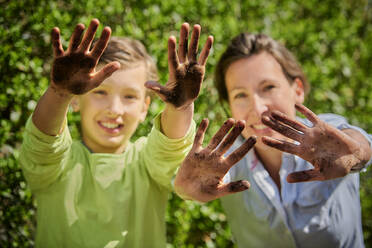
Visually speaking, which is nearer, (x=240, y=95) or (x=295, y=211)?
(x=295, y=211)

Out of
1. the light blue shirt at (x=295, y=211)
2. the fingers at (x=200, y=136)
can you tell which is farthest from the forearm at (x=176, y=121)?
the light blue shirt at (x=295, y=211)

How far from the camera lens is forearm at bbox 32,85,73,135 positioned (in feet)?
4.48

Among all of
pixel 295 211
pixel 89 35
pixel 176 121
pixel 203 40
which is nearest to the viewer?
pixel 89 35

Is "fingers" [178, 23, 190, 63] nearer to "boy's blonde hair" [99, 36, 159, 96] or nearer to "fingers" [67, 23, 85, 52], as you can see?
"fingers" [67, 23, 85, 52]

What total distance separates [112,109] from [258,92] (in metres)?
0.78

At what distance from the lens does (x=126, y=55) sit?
186 cm

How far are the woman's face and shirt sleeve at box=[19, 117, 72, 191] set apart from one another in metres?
0.92

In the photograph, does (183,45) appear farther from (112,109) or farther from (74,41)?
(112,109)

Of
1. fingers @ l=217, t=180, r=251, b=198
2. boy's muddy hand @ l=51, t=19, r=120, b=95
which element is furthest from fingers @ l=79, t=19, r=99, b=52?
fingers @ l=217, t=180, r=251, b=198

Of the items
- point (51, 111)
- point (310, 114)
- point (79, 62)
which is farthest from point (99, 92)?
point (310, 114)

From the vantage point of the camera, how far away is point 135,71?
185 centimetres

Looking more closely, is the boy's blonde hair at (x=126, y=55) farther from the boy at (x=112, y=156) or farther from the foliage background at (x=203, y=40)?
the foliage background at (x=203, y=40)

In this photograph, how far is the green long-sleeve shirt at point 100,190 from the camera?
160 centimetres

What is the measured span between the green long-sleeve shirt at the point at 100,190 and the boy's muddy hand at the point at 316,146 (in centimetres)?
42
